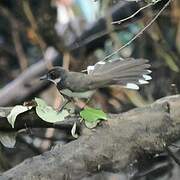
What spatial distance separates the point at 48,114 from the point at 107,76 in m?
0.22

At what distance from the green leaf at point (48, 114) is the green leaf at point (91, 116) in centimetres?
5

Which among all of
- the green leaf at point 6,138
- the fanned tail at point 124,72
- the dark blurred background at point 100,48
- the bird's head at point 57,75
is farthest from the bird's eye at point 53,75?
the dark blurred background at point 100,48

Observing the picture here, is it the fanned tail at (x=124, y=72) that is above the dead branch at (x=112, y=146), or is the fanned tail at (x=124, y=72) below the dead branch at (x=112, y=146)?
above

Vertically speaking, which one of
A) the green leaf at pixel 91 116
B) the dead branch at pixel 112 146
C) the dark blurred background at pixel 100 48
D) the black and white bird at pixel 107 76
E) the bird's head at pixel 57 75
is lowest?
the dead branch at pixel 112 146

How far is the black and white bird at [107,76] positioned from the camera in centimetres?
144

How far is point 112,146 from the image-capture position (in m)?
1.31

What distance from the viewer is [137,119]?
54.3 inches

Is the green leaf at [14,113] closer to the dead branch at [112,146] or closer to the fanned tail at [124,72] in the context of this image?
the dead branch at [112,146]

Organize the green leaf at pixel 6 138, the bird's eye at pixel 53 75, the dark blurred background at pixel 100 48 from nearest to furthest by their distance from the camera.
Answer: the green leaf at pixel 6 138 → the bird's eye at pixel 53 75 → the dark blurred background at pixel 100 48

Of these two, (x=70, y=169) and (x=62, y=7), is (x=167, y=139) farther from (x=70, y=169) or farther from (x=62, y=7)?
(x=62, y=7)

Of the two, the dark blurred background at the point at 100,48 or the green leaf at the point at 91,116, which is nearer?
the green leaf at the point at 91,116

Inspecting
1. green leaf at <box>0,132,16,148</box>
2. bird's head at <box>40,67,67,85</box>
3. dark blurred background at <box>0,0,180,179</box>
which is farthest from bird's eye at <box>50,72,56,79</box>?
dark blurred background at <box>0,0,180,179</box>

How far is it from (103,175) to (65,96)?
0.24 m

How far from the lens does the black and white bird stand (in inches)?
56.9
